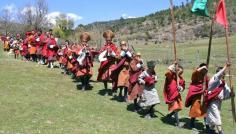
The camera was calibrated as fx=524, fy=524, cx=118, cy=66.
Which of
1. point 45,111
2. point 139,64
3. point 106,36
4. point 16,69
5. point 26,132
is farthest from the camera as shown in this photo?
point 16,69

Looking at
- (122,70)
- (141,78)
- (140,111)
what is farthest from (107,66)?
(141,78)

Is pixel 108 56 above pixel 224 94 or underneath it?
above

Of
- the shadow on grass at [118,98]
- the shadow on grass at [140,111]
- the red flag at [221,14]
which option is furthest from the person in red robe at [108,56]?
the red flag at [221,14]

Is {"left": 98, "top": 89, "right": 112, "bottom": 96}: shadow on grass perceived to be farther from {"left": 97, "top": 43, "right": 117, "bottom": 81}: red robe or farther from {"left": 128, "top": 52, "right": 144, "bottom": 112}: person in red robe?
{"left": 128, "top": 52, "right": 144, "bottom": 112}: person in red robe

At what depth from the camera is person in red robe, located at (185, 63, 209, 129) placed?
15008 millimetres

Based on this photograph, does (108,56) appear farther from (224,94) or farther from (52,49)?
(52,49)

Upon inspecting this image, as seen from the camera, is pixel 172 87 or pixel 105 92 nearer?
pixel 172 87

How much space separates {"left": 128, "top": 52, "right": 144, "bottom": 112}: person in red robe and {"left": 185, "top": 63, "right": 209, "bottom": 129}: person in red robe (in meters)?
1.96

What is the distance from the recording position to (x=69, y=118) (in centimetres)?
1473

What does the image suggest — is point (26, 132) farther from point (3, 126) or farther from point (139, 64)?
point (139, 64)

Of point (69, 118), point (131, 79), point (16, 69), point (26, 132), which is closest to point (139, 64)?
point (131, 79)

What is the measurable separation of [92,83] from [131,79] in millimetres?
5353

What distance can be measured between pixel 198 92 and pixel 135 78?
245 centimetres

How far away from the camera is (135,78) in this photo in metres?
16.9
